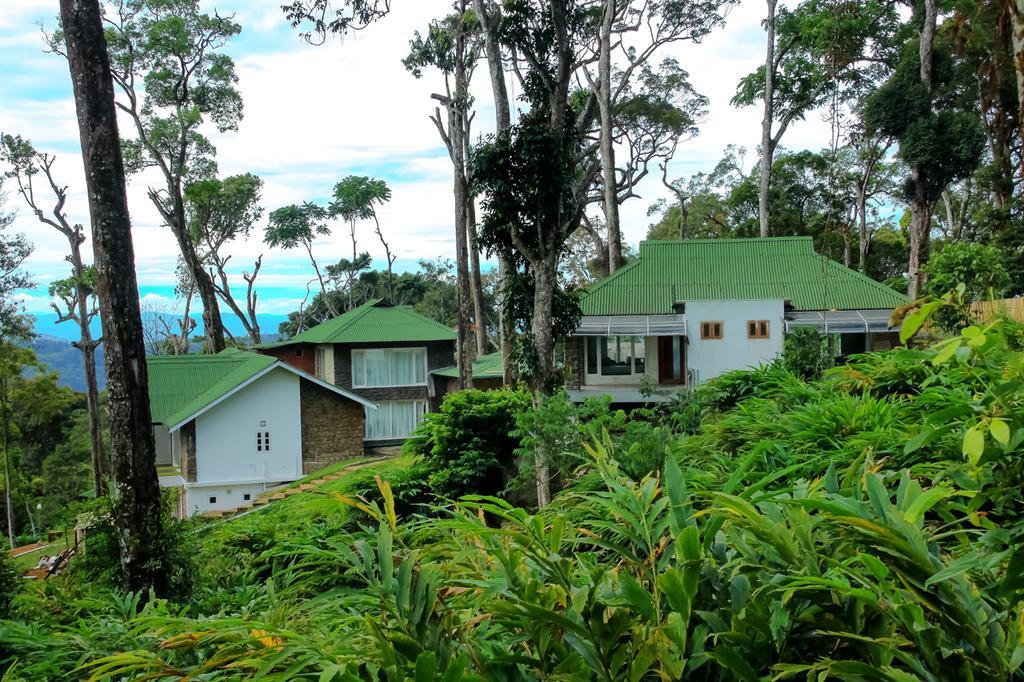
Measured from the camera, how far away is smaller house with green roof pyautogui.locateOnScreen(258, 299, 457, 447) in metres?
28.6

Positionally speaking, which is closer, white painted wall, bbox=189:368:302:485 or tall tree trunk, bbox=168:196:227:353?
white painted wall, bbox=189:368:302:485

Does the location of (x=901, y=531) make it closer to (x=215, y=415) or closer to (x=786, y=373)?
(x=786, y=373)

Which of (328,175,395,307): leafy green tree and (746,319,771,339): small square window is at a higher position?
(328,175,395,307): leafy green tree

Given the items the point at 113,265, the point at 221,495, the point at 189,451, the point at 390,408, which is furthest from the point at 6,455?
the point at 113,265

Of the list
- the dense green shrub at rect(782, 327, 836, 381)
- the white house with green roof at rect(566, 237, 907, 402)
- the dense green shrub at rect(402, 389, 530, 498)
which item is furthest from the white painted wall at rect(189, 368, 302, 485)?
the dense green shrub at rect(782, 327, 836, 381)

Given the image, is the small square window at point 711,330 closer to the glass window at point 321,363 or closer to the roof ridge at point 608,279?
the roof ridge at point 608,279

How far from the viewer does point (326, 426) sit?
78.8ft

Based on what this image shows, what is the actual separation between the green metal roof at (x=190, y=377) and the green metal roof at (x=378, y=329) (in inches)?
Answer: 108

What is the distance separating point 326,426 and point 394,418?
5.38 m

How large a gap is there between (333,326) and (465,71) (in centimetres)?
1065

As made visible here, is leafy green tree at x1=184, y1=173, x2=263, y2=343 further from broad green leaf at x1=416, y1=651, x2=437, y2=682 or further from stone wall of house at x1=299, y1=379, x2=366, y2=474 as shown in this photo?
broad green leaf at x1=416, y1=651, x2=437, y2=682

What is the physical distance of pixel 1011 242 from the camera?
2458 centimetres

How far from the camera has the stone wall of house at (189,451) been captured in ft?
74.6

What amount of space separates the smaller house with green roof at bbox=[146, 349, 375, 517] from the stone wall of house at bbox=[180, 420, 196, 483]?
0.03 meters
